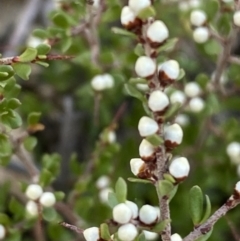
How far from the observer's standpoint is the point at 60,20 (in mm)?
877

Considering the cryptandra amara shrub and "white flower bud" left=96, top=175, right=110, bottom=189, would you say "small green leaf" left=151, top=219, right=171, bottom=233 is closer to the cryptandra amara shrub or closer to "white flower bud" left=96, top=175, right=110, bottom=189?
the cryptandra amara shrub

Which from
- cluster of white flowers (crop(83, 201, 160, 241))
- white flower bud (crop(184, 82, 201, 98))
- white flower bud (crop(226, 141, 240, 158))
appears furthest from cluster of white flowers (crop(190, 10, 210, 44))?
cluster of white flowers (crop(83, 201, 160, 241))

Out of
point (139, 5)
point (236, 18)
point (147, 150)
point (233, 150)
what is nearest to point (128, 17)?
point (139, 5)

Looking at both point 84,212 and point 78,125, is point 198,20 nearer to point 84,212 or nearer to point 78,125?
point 84,212

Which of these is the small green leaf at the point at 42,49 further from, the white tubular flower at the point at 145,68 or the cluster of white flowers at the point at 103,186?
the cluster of white flowers at the point at 103,186

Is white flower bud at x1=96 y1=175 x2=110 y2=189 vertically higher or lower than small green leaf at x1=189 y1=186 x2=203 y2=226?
lower

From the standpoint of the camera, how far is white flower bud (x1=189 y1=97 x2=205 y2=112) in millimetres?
992

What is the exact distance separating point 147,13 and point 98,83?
486mm

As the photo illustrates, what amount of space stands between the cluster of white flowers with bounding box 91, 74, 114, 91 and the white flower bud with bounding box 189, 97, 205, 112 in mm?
152

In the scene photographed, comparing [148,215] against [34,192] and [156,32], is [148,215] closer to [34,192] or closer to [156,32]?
[156,32]

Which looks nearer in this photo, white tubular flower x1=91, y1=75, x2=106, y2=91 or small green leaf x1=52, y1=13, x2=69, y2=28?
small green leaf x1=52, y1=13, x2=69, y2=28

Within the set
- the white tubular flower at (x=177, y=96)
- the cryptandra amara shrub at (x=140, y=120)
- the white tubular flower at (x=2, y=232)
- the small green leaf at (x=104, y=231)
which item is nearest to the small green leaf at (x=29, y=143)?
the cryptandra amara shrub at (x=140, y=120)

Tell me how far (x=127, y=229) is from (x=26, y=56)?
0.22 metres

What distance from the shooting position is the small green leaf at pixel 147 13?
521 millimetres
